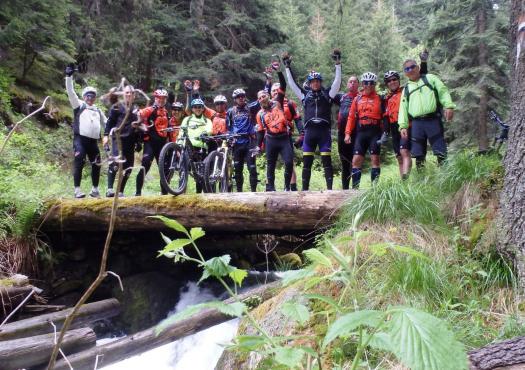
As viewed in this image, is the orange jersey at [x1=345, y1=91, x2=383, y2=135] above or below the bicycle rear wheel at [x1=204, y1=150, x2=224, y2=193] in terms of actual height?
above

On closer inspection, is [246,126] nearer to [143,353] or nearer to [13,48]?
[143,353]

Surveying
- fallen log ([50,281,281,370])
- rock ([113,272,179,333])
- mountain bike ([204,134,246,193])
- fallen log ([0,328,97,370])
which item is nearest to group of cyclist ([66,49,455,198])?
mountain bike ([204,134,246,193])

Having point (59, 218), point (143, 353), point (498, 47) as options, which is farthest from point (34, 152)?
point (498, 47)

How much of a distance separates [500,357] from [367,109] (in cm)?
593

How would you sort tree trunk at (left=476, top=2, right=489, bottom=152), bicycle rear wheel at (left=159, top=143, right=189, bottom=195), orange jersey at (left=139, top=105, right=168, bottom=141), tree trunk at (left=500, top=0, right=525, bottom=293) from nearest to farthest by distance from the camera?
tree trunk at (left=500, top=0, right=525, bottom=293)
bicycle rear wheel at (left=159, top=143, right=189, bottom=195)
orange jersey at (left=139, top=105, right=168, bottom=141)
tree trunk at (left=476, top=2, right=489, bottom=152)

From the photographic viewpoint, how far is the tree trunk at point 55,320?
513cm

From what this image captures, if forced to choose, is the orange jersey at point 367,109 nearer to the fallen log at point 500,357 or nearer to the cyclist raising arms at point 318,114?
the cyclist raising arms at point 318,114

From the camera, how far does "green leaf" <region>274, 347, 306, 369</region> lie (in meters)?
1.16

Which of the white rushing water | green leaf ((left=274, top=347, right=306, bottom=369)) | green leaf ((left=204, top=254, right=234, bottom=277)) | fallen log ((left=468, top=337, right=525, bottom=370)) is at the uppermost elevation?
green leaf ((left=204, top=254, right=234, bottom=277))

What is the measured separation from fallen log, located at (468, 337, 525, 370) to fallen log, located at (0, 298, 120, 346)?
15.4 ft

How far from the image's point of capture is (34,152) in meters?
12.2

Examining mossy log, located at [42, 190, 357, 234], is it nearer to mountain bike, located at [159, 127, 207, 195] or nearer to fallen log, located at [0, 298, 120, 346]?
mountain bike, located at [159, 127, 207, 195]

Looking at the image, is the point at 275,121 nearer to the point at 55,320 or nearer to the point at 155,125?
the point at 155,125

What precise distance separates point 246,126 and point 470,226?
5.35 meters
